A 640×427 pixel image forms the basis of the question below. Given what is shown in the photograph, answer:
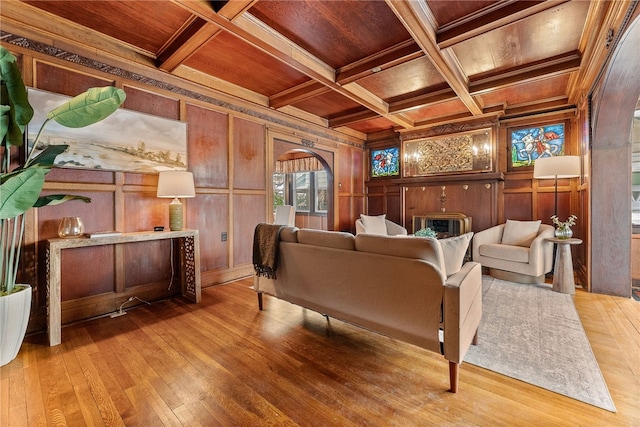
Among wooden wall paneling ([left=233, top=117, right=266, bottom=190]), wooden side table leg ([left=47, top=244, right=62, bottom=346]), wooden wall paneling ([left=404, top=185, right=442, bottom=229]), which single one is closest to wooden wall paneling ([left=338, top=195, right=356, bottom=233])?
wooden wall paneling ([left=404, top=185, right=442, bottom=229])

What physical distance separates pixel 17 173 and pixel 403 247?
2780mm

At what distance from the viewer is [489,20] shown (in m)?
2.44

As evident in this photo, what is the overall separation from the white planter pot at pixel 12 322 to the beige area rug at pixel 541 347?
130 inches

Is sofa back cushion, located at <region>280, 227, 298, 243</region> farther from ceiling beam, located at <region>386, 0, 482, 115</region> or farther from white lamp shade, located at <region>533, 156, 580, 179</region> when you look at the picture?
white lamp shade, located at <region>533, 156, 580, 179</region>

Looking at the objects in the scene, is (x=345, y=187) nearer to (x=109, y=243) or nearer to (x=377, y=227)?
(x=377, y=227)

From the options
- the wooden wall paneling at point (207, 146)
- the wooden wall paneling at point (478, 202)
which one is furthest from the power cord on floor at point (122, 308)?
the wooden wall paneling at point (478, 202)

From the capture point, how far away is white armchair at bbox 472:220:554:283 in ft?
12.4

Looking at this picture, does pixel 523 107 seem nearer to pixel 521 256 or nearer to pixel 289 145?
pixel 521 256

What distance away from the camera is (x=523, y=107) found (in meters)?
4.87

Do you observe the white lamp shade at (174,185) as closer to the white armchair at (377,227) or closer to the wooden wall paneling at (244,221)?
the wooden wall paneling at (244,221)

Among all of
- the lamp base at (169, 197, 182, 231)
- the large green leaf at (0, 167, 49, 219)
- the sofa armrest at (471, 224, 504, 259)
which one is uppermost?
the large green leaf at (0, 167, 49, 219)

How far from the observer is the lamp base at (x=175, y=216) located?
127 inches

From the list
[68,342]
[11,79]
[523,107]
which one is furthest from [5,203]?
[523,107]

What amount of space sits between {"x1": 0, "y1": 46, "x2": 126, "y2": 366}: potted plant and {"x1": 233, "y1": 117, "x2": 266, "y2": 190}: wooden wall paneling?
6.67 feet
